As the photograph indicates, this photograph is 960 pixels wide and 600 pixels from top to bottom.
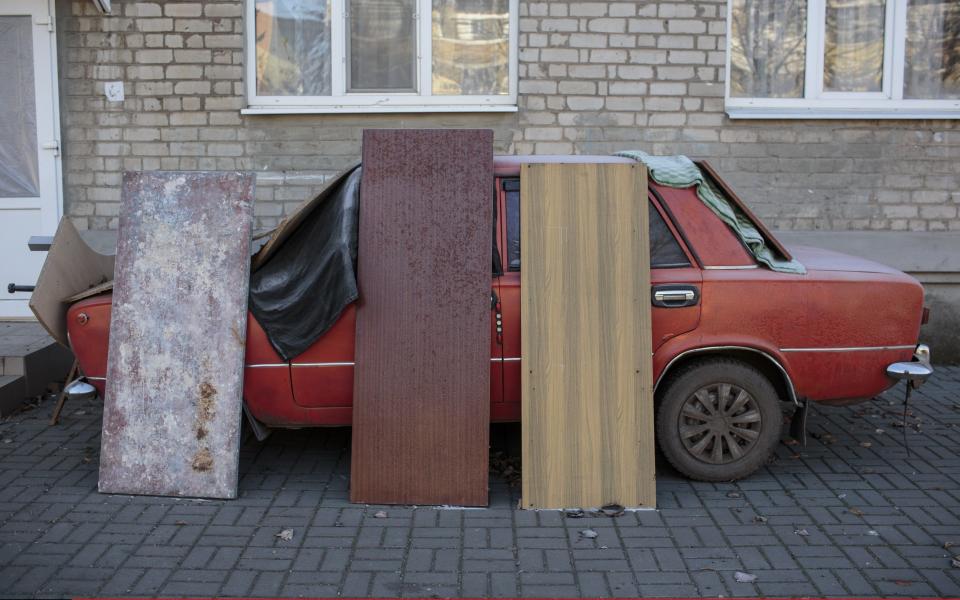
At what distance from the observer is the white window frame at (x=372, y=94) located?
27.7 ft

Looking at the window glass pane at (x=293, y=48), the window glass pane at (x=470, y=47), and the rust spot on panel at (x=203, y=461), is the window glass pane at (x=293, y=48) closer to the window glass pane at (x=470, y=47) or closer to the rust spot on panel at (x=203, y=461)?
the window glass pane at (x=470, y=47)

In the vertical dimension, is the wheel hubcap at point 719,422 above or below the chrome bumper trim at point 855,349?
below

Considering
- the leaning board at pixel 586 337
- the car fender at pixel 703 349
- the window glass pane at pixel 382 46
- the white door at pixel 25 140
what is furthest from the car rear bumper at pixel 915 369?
the white door at pixel 25 140

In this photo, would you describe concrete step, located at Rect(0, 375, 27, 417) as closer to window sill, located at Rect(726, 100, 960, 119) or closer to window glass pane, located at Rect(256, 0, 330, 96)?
window glass pane, located at Rect(256, 0, 330, 96)

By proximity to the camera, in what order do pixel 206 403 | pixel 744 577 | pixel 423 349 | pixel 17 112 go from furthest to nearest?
pixel 17 112 → pixel 206 403 → pixel 423 349 → pixel 744 577

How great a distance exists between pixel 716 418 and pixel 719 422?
30 millimetres

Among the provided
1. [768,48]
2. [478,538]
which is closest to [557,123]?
[768,48]

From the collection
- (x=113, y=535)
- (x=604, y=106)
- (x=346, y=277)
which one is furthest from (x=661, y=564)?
(x=604, y=106)

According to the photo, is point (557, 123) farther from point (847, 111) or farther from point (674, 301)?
point (674, 301)

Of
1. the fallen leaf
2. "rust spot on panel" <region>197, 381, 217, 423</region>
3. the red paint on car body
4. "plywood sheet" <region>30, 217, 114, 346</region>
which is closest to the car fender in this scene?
the red paint on car body

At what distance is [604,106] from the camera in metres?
8.38

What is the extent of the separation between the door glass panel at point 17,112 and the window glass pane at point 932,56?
8.04 metres

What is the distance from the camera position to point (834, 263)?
5.42m

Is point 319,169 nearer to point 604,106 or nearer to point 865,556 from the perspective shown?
point 604,106
